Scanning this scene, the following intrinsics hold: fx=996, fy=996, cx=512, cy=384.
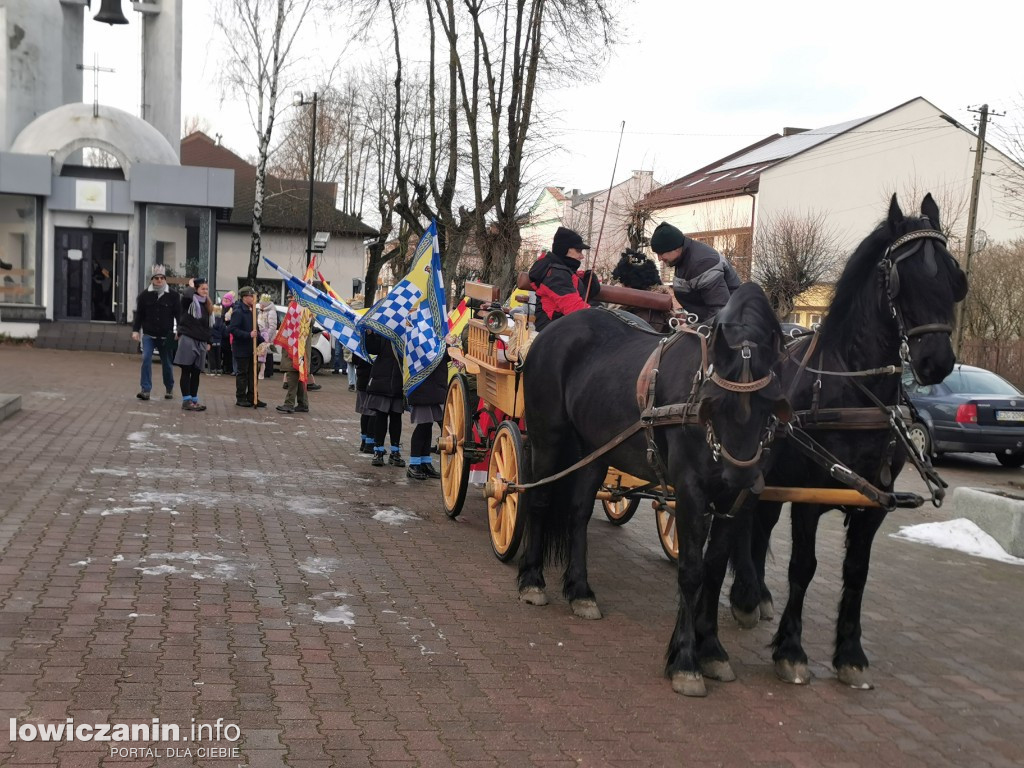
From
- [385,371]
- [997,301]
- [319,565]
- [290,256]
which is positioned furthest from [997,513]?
[290,256]

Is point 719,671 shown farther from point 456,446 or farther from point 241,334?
point 241,334

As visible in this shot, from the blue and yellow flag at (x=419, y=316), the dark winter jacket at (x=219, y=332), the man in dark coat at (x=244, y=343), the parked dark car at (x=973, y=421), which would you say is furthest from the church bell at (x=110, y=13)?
the parked dark car at (x=973, y=421)

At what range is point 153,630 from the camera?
5.29 m

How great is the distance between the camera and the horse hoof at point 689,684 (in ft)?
15.9

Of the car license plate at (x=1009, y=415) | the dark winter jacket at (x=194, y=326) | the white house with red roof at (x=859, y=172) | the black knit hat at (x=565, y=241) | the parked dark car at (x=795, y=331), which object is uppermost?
the white house with red roof at (x=859, y=172)

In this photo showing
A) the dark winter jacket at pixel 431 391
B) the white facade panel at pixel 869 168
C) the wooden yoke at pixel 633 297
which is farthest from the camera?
the white facade panel at pixel 869 168

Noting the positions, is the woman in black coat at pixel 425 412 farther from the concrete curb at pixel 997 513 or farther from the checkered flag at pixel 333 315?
the concrete curb at pixel 997 513

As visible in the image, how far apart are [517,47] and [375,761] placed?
21697 millimetres

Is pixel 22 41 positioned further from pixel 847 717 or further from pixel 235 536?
pixel 847 717

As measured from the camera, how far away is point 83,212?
27.9 metres

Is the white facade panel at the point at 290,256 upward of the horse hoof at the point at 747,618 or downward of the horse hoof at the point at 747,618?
upward

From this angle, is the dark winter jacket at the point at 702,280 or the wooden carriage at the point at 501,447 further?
the wooden carriage at the point at 501,447

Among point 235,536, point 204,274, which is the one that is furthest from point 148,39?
point 235,536

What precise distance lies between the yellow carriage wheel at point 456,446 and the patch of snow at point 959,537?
4137 millimetres
